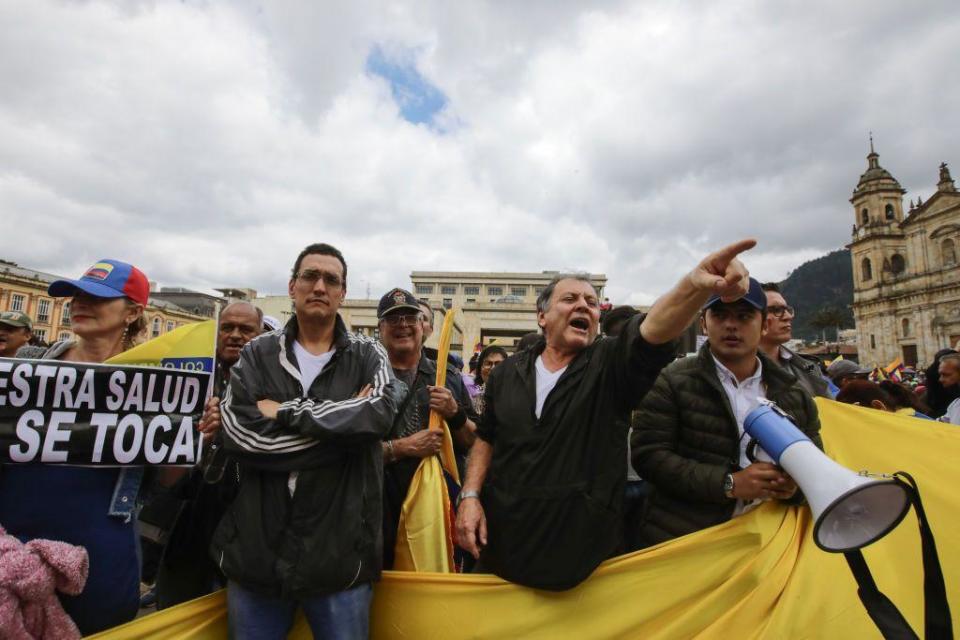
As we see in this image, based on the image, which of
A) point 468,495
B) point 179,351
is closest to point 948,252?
point 468,495

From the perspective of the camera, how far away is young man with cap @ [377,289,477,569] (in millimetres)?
2445

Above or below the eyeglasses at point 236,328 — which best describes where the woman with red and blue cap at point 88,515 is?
below

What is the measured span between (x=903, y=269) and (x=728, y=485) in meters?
64.6

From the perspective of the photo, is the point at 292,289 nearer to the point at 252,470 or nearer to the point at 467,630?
the point at 252,470

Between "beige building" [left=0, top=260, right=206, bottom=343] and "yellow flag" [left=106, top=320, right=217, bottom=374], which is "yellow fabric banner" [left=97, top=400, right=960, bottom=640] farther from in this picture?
"beige building" [left=0, top=260, right=206, bottom=343]

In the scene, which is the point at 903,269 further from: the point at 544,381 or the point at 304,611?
the point at 304,611

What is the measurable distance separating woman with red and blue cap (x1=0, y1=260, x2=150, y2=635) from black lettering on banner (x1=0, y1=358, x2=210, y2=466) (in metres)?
0.08

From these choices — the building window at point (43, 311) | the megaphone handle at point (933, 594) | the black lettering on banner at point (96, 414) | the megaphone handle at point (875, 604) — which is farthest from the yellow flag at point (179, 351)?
the building window at point (43, 311)

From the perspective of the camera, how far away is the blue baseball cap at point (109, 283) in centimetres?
197

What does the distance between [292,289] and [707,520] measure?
6.71 feet

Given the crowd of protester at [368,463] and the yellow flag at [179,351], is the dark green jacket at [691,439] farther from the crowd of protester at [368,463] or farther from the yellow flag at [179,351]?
the yellow flag at [179,351]

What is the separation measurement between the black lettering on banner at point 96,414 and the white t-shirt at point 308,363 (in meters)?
0.40

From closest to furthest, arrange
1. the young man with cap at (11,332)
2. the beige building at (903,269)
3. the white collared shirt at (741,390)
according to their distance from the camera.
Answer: the white collared shirt at (741,390) < the young man with cap at (11,332) < the beige building at (903,269)

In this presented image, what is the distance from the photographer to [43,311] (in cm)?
4309
